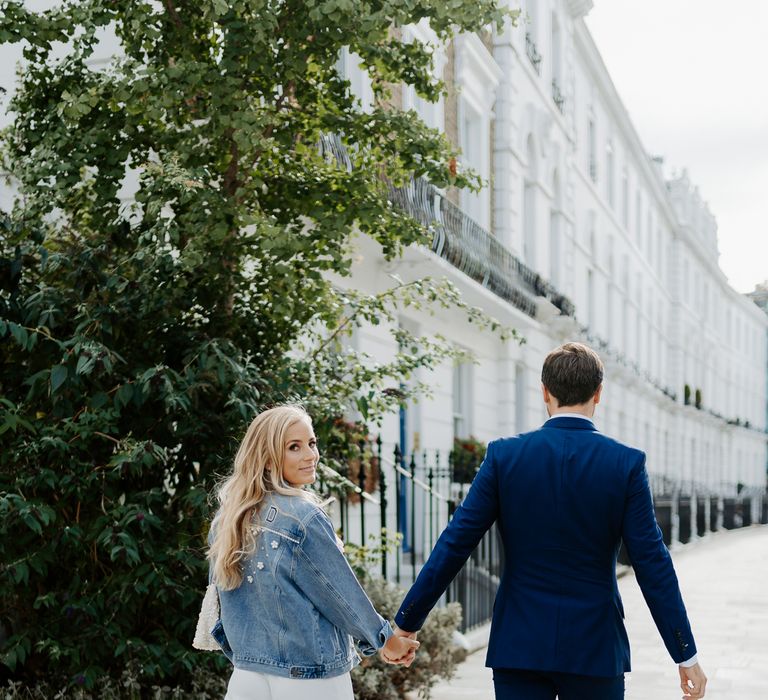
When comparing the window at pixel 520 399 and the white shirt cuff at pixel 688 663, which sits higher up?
the window at pixel 520 399

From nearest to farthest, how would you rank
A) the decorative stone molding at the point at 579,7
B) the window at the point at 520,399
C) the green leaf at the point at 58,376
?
the green leaf at the point at 58,376
the window at the point at 520,399
the decorative stone molding at the point at 579,7

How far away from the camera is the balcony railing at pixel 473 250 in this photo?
1402 centimetres

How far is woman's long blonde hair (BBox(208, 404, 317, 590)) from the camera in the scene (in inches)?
145

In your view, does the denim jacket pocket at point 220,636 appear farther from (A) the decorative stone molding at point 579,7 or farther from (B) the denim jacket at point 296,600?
(A) the decorative stone molding at point 579,7

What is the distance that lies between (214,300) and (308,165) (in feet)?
3.40

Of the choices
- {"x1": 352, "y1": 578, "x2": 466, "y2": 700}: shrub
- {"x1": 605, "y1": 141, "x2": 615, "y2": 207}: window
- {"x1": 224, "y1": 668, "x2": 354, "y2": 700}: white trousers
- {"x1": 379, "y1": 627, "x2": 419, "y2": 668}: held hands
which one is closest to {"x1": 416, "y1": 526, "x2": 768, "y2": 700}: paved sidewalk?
{"x1": 352, "y1": 578, "x2": 466, "y2": 700}: shrub

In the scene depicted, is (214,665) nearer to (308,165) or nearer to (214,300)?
(214,300)

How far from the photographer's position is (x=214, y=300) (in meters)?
6.39

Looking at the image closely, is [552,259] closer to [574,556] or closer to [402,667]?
[402,667]

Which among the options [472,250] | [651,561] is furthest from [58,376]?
[472,250]

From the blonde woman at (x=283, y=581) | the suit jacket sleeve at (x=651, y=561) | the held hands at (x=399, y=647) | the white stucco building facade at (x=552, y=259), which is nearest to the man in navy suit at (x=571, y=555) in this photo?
the suit jacket sleeve at (x=651, y=561)

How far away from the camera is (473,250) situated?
639 inches

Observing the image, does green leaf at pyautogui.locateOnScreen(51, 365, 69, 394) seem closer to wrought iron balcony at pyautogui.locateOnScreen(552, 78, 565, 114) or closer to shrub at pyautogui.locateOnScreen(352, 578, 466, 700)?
shrub at pyautogui.locateOnScreen(352, 578, 466, 700)

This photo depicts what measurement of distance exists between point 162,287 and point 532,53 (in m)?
16.3
